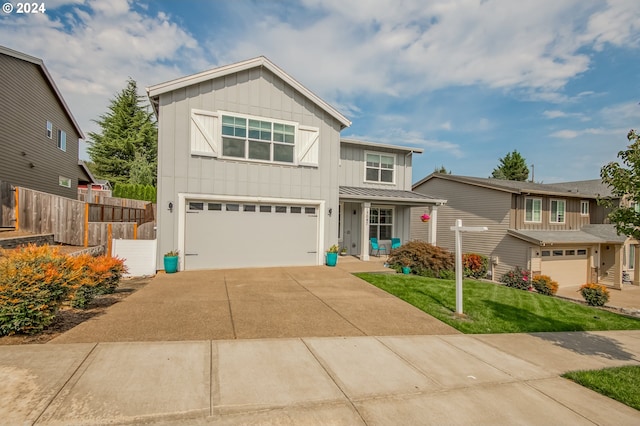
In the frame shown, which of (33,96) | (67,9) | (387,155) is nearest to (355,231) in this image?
(387,155)

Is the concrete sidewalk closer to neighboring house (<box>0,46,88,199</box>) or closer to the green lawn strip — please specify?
the green lawn strip

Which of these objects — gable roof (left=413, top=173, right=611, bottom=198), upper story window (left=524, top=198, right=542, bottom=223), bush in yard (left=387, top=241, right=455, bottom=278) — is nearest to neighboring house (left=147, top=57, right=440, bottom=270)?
bush in yard (left=387, top=241, right=455, bottom=278)

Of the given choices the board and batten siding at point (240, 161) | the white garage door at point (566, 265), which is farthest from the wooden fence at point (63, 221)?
the white garage door at point (566, 265)

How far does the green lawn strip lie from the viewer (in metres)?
4.25

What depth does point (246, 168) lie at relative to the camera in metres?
12.1

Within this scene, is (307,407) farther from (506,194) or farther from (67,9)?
(506,194)

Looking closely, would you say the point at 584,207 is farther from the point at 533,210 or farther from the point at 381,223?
the point at 381,223

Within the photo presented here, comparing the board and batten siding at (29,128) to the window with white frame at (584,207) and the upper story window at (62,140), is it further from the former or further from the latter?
the window with white frame at (584,207)

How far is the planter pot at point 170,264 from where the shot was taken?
10727 millimetres

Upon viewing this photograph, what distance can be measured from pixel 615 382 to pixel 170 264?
11.2 meters

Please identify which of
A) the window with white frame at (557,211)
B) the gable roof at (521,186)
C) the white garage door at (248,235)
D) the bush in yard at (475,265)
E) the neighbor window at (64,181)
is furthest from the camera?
the window with white frame at (557,211)

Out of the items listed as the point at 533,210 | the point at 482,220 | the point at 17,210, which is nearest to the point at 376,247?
the point at 482,220

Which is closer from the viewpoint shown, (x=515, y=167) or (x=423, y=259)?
(x=423, y=259)

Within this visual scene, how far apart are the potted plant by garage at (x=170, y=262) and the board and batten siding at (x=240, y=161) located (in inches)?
12.4
